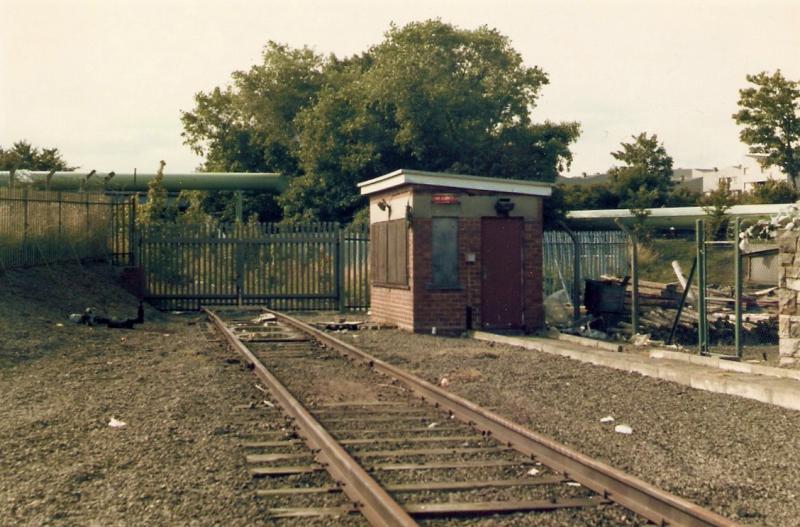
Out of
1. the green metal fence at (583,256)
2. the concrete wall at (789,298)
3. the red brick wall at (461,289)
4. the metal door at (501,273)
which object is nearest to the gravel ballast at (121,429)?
the red brick wall at (461,289)

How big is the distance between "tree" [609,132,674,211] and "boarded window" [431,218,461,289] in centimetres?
3975

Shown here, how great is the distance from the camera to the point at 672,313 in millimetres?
19625

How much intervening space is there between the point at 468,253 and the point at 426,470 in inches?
490

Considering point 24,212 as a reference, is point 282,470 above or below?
below

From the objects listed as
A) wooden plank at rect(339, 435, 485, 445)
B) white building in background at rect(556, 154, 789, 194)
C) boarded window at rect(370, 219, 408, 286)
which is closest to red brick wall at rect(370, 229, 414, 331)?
boarded window at rect(370, 219, 408, 286)

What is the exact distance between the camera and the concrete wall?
12.7m

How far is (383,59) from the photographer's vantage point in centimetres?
5006

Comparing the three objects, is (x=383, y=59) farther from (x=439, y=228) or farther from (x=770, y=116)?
(x=439, y=228)

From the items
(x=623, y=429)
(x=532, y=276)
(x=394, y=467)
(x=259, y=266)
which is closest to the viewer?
(x=394, y=467)

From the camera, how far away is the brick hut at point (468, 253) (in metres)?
19.1

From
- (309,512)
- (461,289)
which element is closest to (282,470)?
(309,512)

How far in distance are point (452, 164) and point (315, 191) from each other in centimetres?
667

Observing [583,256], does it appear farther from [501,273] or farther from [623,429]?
[623,429]

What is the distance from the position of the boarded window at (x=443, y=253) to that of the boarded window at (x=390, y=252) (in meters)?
0.59
